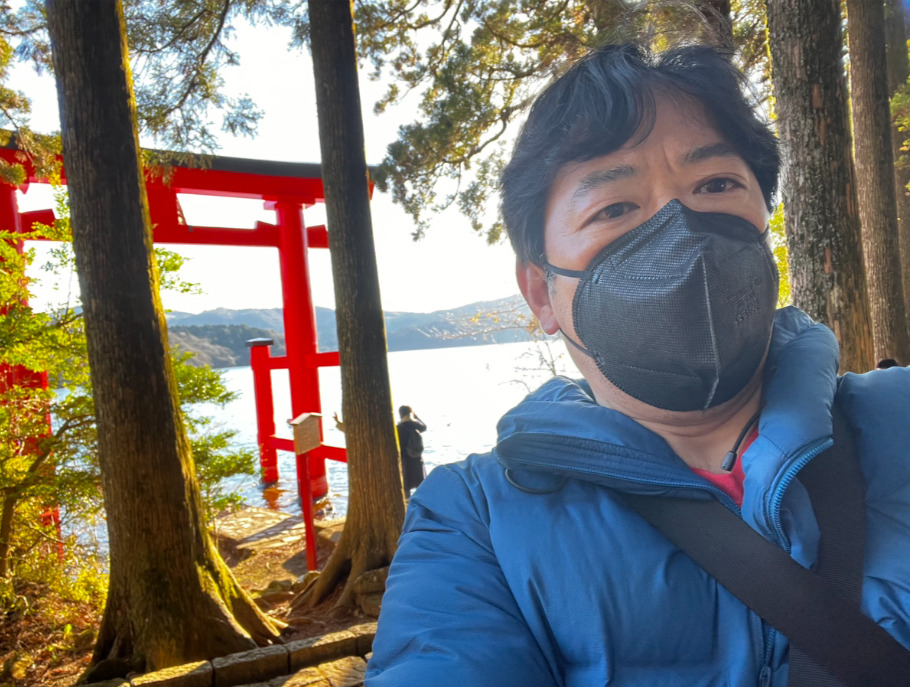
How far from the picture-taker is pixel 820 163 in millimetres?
3125

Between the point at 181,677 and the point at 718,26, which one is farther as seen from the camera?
the point at 181,677

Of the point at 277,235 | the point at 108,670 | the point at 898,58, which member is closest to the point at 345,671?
the point at 108,670

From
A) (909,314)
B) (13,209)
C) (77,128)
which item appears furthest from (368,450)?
(909,314)

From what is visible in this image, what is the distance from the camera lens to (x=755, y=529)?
0.96 metres

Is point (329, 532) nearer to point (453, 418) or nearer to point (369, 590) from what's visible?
point (369, 590)

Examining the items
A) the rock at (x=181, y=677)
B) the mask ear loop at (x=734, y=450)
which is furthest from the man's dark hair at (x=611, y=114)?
the rock at (x=181, y=677)

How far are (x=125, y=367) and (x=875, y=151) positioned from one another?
6.43 meters

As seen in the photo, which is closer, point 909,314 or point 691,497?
point 691,497

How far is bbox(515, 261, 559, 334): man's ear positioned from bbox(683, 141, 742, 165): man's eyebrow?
33 centimetres

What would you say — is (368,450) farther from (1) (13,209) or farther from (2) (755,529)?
(1) (13,209)

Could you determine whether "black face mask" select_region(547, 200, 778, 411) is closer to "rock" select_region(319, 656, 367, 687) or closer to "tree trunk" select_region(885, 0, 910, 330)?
"rock" select_region(319, 656, 367, 687)

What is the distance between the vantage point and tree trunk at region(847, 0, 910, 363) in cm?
587

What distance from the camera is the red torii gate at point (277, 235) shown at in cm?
928

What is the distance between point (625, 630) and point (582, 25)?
663 centimetres
